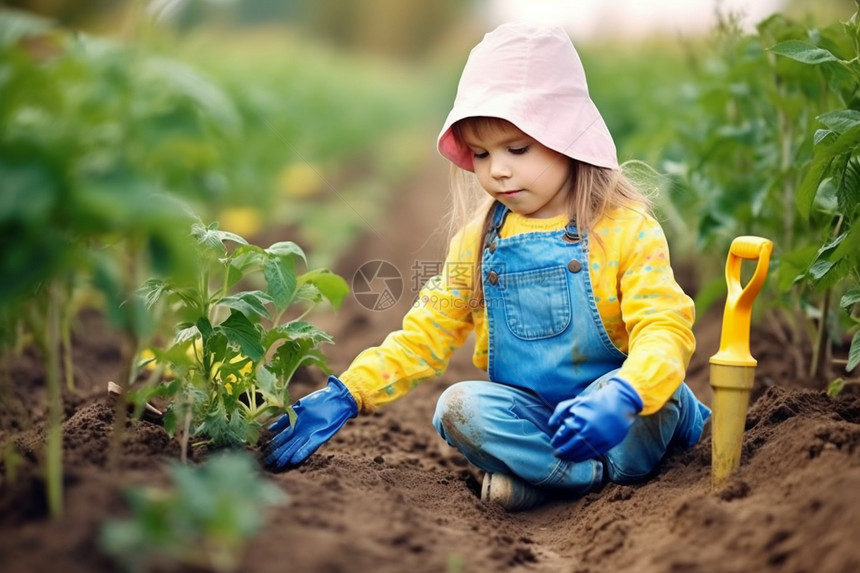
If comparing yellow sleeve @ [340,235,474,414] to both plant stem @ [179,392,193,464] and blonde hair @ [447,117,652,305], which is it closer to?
blonde hair @ [447,117,652,305]

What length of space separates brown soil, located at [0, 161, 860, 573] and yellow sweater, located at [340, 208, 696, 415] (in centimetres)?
28

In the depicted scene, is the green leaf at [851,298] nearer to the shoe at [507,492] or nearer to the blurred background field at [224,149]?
the blurred background field at [224,149]

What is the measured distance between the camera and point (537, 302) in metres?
2.63

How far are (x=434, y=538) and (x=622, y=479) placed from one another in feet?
2.74

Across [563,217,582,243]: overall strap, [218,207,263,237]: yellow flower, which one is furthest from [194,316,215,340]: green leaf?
[218,207,263,237]: yellow flower

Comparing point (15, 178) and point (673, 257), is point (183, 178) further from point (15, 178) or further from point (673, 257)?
point (673, 257)

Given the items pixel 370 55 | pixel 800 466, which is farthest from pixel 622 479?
pixel 370 55

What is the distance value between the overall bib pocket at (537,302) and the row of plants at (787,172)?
0.69 metres

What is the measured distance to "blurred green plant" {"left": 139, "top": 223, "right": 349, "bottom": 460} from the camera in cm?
228

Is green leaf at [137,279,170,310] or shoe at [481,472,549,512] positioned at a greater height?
green leaf at [137,279,170,310]

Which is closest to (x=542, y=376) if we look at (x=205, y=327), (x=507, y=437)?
(x=507, y=437)

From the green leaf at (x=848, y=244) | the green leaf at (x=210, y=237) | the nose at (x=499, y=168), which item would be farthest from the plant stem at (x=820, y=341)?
the green leaf at (x=210, y=237)

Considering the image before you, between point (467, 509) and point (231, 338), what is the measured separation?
0.80 metres

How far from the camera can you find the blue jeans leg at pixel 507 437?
264cm
